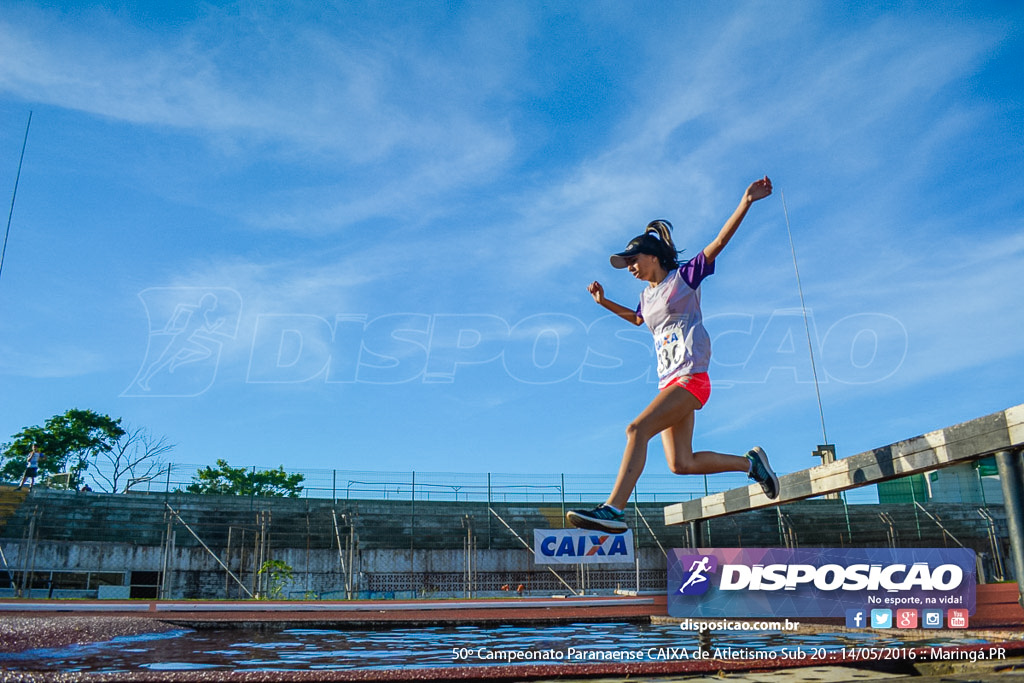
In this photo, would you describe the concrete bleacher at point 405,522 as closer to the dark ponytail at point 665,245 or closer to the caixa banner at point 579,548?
the caixa banner at point 579,548

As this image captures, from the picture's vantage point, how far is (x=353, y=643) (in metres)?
6.67

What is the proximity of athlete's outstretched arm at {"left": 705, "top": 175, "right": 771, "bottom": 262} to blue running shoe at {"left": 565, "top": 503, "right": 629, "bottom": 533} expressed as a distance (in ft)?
5.80

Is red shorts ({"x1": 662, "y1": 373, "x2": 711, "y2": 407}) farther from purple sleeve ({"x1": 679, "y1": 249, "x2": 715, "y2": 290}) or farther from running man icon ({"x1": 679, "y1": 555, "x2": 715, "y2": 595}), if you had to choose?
running man icon ({"x1": 679, "y1": 555, "x2": 715, "y2": 595})

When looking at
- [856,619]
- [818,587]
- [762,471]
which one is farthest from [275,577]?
[762,471]

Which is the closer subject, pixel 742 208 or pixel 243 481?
pixel 742 208

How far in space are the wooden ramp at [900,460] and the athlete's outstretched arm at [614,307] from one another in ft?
6.47

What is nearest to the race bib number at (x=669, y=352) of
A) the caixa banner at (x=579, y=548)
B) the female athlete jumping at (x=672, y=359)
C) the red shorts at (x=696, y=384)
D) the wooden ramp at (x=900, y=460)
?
the female athlete jumping at (x=672, y=359)

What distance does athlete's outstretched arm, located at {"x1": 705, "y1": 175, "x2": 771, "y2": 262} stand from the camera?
4.29 metres

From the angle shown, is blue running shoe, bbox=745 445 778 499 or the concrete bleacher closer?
blue running shoe, bbox=745 445 778 499

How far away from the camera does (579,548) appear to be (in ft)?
72.0

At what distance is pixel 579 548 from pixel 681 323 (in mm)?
18513


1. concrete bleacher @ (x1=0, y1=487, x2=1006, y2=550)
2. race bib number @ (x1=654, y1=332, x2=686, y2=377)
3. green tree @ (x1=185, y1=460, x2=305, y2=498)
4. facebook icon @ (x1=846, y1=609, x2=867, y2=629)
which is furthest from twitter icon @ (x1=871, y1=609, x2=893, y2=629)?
green tree @ (x1=185, y1=460, x2=305, y2=498)

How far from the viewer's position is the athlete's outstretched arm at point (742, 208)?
14.1 feet

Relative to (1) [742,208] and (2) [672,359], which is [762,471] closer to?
(2) [672,359]
